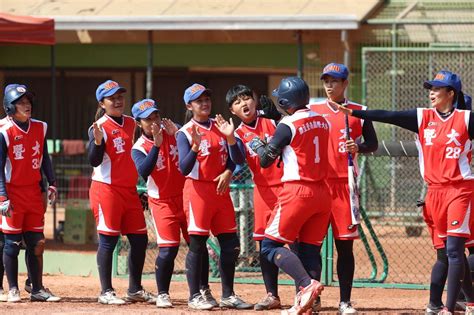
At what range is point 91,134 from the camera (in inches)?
437

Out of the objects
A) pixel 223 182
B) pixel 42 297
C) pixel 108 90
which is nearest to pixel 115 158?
pixel 108 90

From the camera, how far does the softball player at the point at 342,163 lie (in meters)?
10.3

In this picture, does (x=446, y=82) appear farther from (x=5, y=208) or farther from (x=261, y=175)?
(x=5, y=208)

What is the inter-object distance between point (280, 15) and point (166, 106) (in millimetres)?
3408

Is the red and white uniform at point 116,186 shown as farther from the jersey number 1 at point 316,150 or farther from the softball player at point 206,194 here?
the jersey number 1 at point 316,150

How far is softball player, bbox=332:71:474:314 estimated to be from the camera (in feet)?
32.3

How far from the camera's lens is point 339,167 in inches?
411

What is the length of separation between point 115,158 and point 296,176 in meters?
1.98

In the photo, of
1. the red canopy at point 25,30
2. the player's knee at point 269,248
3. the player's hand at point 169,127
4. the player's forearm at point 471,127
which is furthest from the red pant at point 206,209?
the red canopy at point 25,30

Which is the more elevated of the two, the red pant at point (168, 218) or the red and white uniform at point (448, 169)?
the red and white uniform at point (448, 169)

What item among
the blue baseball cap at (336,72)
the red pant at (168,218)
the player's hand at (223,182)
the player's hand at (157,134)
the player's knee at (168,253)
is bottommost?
the player's knee at (168,253)

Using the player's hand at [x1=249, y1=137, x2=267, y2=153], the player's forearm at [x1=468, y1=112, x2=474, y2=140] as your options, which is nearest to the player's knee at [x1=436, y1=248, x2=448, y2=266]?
the player's forearm at [x1=468, y1=112, x2=474, y2=140]

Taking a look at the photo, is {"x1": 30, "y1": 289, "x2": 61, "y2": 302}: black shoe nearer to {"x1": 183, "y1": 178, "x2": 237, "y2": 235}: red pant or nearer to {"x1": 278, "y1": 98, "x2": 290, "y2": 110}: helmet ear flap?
{"x1": 183, "y1": 178, "x2": 237, "y2": 235}: red pant

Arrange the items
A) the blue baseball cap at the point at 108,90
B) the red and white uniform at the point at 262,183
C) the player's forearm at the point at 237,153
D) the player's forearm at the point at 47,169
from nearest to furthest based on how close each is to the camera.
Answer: the player's forearm at the point at 237,153 < the red and white uniform at the point at 262,183 < the blue baseball cap at the point at 108,90 < the player's forearm at the point at 47,169
